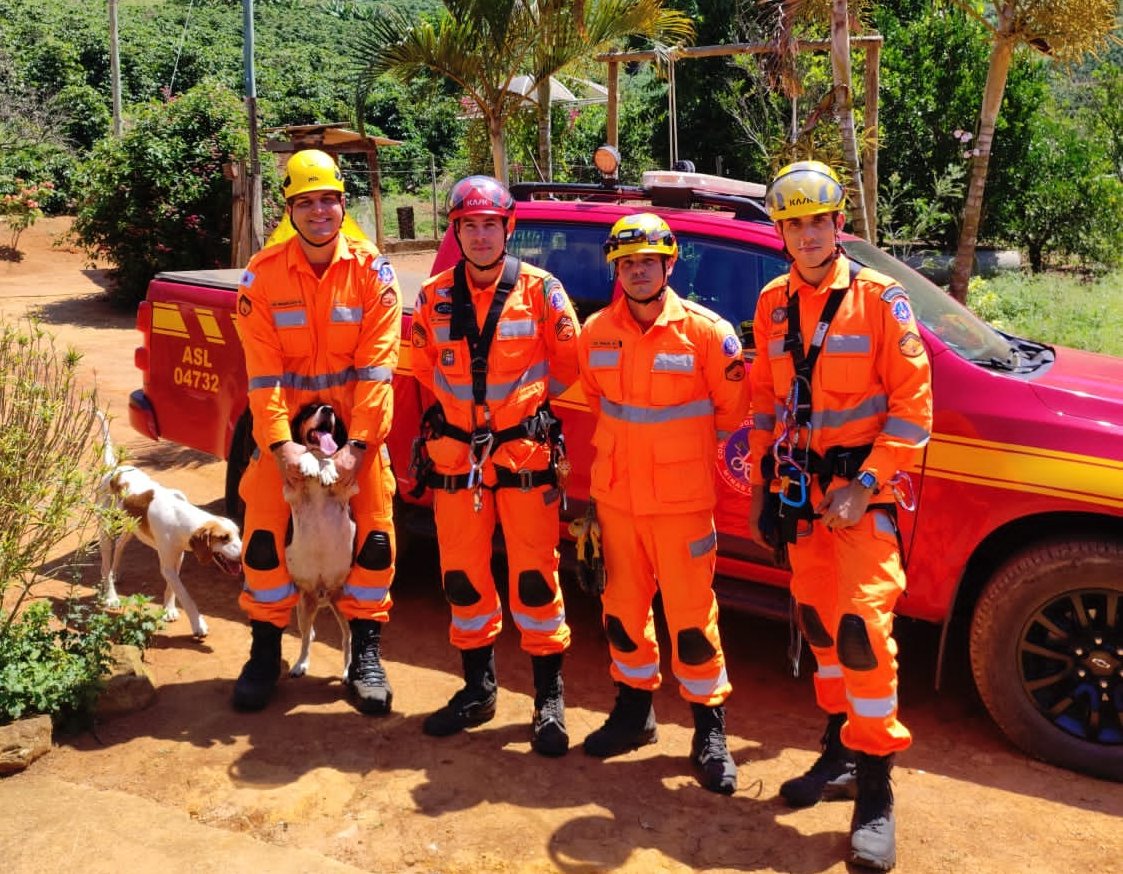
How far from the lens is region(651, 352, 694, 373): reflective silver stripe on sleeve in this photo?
379 centimetres

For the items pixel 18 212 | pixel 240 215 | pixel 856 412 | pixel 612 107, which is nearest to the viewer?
pixel 856 412

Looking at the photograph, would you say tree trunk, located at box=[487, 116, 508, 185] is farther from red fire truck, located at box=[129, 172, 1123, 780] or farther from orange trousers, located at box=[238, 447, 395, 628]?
orange trousers, located at box=[238, 447, 395, 628]

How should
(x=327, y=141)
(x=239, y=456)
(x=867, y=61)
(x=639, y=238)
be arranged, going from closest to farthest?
(x=639, y=238) → (x=239, y=456) → (x=867, y=61) → (x=327, y=141)

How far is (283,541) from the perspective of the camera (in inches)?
177

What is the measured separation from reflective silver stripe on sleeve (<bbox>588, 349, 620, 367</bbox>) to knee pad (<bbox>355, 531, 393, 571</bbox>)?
121 cm

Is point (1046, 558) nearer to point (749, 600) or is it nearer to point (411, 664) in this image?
point (749, 600)

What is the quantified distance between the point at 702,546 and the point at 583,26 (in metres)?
6.20

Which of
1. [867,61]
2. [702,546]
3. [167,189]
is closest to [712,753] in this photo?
[702,546]

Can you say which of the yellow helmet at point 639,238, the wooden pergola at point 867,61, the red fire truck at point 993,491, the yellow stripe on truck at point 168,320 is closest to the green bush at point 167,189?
the wooden pergola at point 867,61

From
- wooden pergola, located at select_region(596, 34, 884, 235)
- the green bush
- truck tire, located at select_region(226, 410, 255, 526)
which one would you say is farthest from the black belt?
the green bush

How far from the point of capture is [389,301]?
14.4 ft

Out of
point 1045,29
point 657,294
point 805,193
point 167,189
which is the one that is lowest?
point 657,294

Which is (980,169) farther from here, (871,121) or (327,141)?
(327,141)

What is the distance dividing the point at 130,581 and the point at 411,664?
1940mm
